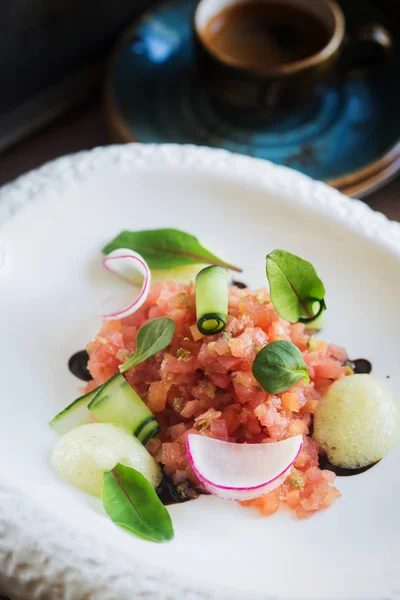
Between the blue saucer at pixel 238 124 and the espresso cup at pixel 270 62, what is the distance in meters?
0.09

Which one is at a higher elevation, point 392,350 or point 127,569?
point 127,569

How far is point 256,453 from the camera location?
55.5 inches

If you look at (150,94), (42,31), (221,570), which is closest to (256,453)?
(221,570)

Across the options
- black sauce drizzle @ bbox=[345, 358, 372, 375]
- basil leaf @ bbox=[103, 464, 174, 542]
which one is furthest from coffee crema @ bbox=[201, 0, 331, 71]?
basil leaf @ bbox=[103, 464, 174, 542]

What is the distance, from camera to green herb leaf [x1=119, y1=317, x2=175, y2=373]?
1.49m

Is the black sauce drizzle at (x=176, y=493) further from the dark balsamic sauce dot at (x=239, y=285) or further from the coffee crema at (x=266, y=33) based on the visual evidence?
the coffee crema at (x=266, y=33)

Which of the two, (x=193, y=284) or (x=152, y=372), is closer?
(x=152, y=372)

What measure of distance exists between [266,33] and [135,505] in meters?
1.81

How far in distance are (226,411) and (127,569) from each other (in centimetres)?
38

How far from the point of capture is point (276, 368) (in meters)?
A: 1.40

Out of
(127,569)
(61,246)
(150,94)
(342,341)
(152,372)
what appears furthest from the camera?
(150,94)

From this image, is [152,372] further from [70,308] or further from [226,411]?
[70,308]

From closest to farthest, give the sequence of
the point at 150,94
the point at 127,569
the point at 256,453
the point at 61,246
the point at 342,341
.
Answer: the point at 127,569
the point at 256,453
the point at 342,341
the point at 61,246
the point at 150,94

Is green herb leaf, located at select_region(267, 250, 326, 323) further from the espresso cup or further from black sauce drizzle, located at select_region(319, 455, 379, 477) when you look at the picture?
the espresso cup
